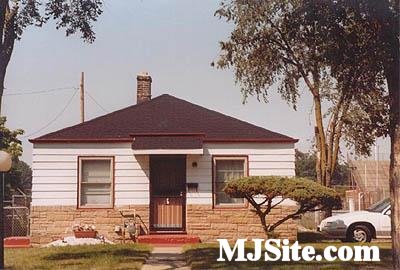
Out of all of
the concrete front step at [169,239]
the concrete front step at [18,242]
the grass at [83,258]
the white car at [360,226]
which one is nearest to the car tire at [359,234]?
the white car at [360,226]

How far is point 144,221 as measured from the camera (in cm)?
1300

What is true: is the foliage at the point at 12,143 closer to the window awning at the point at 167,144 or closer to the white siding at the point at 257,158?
the window awning at the point at 167,144

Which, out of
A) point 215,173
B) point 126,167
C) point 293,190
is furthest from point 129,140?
point 293,190

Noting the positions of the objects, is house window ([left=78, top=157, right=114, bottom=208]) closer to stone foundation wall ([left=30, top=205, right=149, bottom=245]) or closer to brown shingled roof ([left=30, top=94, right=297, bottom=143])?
stone foundation wall ([left=30, top=205, right=149, bottom=245])

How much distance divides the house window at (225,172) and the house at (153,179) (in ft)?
0.07

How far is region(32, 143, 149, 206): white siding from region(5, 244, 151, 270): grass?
2.18 m

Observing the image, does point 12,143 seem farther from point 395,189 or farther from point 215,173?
point 395,189

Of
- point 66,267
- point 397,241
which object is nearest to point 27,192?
point 66,267

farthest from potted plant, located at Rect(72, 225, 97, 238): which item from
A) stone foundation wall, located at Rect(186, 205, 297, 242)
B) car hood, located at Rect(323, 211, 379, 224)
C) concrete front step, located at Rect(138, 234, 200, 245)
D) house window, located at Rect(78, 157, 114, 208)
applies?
car hood, located at Rect(323, 211, 379, 224)

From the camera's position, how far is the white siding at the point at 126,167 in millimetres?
12992

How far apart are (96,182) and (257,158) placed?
3.26 m

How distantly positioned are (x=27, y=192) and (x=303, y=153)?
8.14 m

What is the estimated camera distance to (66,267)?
310 inches

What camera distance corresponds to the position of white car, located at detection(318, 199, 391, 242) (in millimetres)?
12750
